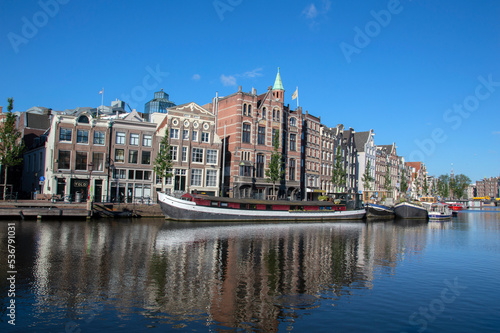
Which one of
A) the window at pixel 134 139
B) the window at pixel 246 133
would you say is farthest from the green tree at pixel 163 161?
the window at pixel 246 133

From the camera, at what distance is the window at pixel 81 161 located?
56750mm

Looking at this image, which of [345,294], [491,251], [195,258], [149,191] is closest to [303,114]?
[149,191]

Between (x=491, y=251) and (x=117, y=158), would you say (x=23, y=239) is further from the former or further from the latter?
(x=491, y=251)

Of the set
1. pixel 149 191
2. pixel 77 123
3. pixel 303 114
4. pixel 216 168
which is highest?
pixel 303 114

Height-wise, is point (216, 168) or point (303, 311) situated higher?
point (216, 168)

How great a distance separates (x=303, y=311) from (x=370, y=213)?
6657cm

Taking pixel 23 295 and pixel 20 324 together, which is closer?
pixel 20 324

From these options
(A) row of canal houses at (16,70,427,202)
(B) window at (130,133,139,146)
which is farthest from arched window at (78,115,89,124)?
(B) window at (130,133,139,146)

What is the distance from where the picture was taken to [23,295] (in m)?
16.3

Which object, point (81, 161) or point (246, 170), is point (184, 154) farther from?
point (81, 161)

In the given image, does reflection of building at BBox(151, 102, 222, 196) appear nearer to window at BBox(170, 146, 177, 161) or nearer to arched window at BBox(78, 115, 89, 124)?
window at BBox(170, 146, 177, 161)

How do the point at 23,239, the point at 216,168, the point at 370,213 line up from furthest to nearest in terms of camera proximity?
the point at 370,213 → the point at 216,168 → the point at 23,239

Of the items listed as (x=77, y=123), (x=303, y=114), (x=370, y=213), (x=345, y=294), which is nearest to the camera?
(x=345, y=294)

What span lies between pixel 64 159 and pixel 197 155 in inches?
800
